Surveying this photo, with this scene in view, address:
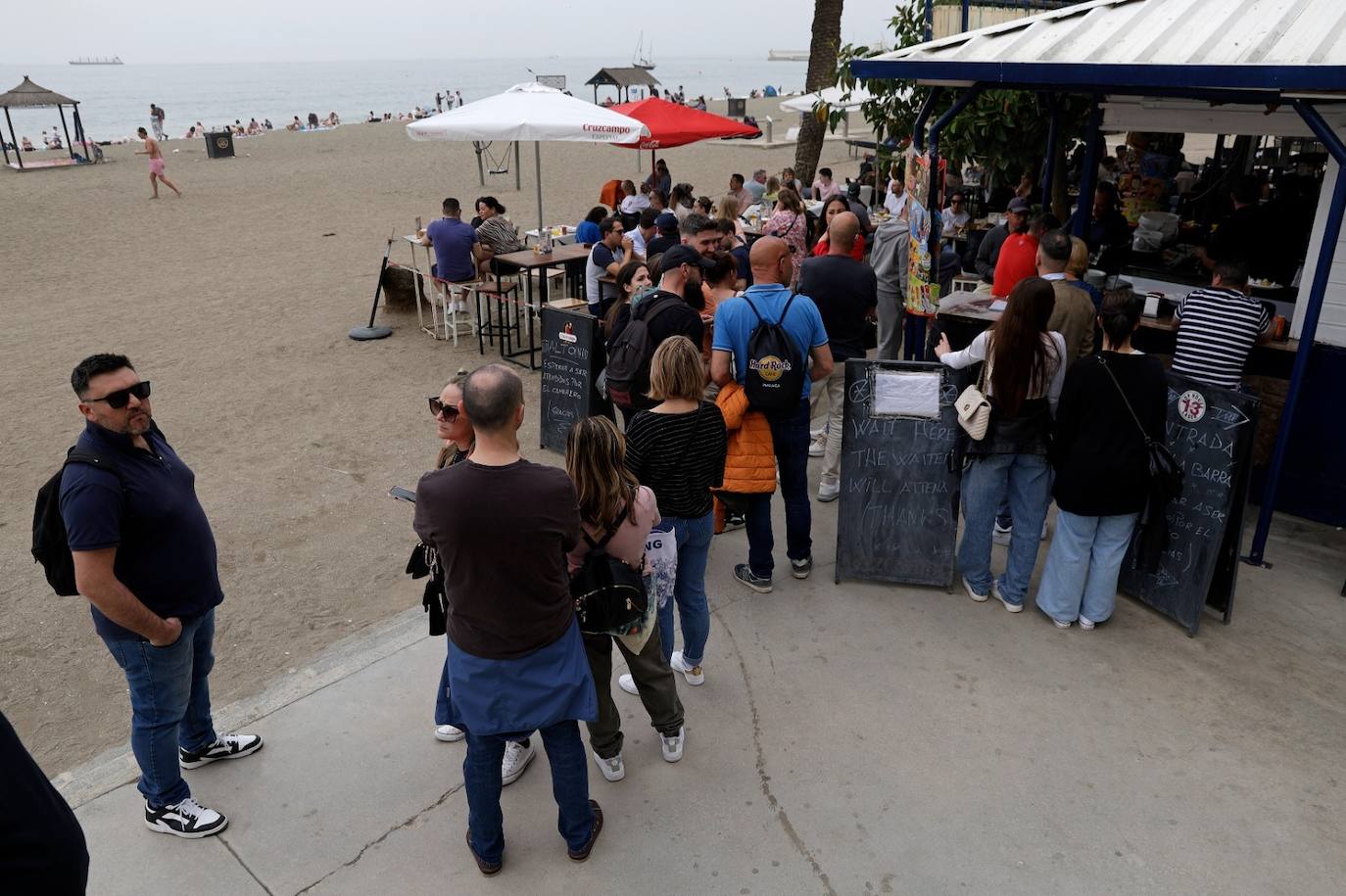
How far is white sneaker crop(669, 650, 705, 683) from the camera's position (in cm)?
440

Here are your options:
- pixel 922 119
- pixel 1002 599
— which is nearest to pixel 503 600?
pixel 1002 599

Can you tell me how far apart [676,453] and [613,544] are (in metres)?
0.64

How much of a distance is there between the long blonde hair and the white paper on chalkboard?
85.4 inches

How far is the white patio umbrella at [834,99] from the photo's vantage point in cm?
1273

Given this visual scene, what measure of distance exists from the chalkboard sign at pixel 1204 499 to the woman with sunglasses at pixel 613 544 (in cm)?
279

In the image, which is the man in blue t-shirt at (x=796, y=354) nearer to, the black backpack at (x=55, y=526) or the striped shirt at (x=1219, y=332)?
the striped shirt at (x=1219, y=332)

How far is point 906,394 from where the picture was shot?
16.2 ft

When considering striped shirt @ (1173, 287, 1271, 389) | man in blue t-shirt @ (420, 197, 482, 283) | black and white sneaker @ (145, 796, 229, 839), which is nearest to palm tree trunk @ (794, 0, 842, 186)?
man in blue t-shirt @ (420, 197, 482, 283)

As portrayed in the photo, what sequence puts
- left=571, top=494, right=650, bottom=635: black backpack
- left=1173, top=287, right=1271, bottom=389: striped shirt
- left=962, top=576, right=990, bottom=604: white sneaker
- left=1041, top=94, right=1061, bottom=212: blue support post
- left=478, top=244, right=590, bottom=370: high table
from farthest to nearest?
left=478, top=244, right=590, bottom=370: high table
left=1041, top=94, right=1061, bottom=212: blue support post
left=1173, top=287, right=1271, bottom=389: striped shirt
left=962, top=576, right=990, bottom=604: white sneaker
left=571, top=494, right=650, bottom=635: black backpack

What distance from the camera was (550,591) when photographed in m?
2.91

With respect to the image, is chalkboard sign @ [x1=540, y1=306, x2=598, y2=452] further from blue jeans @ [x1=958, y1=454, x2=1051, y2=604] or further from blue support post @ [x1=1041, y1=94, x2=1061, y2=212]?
blue support post @ [x1=1041, y1=94, x2=1061, y2=212]

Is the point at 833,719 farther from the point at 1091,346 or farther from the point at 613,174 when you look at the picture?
the point at 613,174

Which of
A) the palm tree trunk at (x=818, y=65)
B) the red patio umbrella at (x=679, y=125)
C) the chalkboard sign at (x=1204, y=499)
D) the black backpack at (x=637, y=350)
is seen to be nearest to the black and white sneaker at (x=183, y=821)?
the black backpack at (x=637, y=350)

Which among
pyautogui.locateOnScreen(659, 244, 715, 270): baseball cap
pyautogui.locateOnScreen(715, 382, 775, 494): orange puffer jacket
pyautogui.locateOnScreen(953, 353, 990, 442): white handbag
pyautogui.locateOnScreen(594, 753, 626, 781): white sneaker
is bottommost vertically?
pyautogui.locateOnScreen(594, 753, 626, 781): white sneaker
